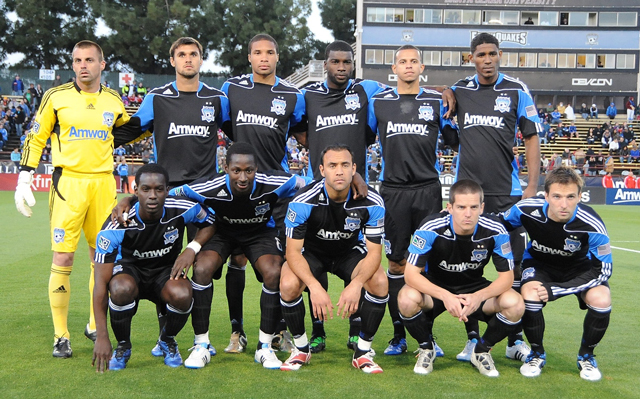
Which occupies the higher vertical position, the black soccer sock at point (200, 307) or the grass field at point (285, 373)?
the black soccer sock at point (200, 307)

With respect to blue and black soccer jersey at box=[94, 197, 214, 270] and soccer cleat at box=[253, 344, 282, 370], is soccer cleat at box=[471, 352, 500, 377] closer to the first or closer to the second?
soccer cleat at box=[253, 344, 282, 370]

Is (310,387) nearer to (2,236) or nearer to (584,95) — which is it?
(2,236)

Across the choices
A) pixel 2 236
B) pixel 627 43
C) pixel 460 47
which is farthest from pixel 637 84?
pixel 2 236

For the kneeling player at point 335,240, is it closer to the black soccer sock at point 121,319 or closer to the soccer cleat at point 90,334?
the black soccer sock at point 121,319

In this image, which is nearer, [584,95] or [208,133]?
[208,133]

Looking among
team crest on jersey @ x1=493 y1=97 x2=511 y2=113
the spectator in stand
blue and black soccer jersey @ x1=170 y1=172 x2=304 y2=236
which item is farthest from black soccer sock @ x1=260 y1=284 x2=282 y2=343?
the spectator in stand

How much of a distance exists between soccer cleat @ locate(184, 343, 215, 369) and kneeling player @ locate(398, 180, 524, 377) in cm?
157

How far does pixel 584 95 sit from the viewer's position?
139ft

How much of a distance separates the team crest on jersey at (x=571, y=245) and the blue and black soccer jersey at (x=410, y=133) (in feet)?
4.32

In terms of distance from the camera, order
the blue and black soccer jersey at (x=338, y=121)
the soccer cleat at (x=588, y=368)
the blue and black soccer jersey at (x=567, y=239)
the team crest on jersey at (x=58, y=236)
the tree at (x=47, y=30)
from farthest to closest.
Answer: the tree at (x=47, y=30)
the blue and black soccer jersey at (x=338, y=121)
the team crest on jersey at (x=58, y=236)
the blue and black soccer jersey at (x=567, y=239)
the soccer cleat at (x=588, y=368)

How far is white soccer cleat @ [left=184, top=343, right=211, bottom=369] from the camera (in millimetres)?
4941

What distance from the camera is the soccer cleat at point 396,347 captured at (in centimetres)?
552

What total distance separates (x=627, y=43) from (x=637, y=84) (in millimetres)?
2710

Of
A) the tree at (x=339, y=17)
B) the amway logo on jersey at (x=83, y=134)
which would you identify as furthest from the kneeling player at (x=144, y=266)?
the tree at (x=339, y=17)
